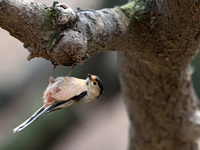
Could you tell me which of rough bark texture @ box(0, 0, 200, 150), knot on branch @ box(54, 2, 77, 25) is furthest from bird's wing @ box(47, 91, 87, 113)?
knot on branch @ box(54, 2, 77, 25)

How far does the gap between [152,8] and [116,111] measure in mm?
3704

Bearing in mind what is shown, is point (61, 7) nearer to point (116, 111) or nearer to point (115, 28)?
point (115, 28)

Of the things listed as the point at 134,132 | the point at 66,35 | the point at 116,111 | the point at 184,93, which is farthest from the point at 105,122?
the point at 66,35

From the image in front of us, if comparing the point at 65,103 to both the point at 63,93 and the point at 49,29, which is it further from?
the point at 49,29

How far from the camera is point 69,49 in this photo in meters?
1.04

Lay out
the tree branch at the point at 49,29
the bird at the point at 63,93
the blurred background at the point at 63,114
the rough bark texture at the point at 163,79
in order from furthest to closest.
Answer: the blurred background at the point at 63,114
the rough bark texture at the point at 163,79
the bird at the point at 63,93
the tree branch at the point at 49,29

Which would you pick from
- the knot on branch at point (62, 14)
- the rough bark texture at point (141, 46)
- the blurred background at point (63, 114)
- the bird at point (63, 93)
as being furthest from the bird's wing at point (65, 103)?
the blurred background at point (63, 114)

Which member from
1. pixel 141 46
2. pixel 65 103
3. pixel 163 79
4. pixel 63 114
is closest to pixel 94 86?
pixel 65 103

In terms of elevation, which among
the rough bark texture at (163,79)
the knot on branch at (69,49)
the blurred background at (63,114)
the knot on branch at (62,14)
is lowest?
the blurred background at (63,114)

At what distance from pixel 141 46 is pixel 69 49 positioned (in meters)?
0.58

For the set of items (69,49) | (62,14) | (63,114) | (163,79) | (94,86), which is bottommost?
(63,114)

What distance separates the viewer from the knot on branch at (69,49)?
1.04 meters

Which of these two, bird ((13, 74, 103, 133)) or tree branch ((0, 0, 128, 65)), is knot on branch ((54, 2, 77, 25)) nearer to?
tree branch ((0, 0, 128, 65))

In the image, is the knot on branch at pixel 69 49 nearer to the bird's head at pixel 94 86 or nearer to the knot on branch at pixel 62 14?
the knot on branch at pixel 62 14
